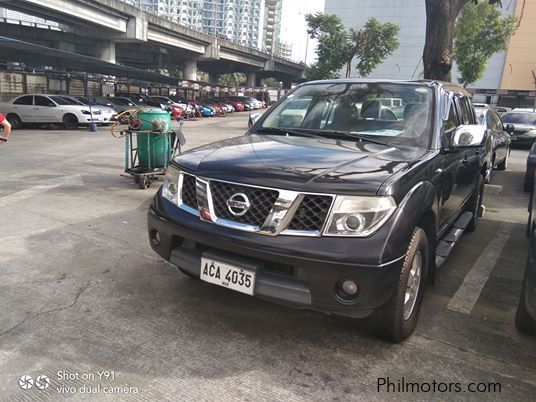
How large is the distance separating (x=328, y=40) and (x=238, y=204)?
1968 inches

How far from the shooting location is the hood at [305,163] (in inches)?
105

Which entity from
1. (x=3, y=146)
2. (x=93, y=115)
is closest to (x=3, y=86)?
(x=93, y=115)

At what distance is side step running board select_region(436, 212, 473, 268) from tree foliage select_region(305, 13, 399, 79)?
45.4 meters

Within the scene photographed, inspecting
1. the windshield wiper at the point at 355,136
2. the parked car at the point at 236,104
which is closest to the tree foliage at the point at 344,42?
the parked car at the point at 236,104

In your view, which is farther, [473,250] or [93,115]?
[93,115]

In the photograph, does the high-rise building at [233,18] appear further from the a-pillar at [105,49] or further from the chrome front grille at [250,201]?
the chrome front grille at [250,201]

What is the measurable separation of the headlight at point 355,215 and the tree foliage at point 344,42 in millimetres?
47795

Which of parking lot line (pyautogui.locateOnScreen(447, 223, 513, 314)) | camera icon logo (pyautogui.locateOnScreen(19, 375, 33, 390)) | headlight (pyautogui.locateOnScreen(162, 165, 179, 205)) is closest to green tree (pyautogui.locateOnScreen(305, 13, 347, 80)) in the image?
parking lot line (pyautogui.locateOnScreen(447, 223, 513, 314))

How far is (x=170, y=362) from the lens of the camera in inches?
108

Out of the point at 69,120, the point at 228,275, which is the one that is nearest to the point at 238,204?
the point at 228,275

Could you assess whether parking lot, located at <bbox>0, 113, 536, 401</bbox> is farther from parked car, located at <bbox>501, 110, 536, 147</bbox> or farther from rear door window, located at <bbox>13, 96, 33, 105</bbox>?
rear door window, located at <bbox>13, 96, 33, 105</bbox>

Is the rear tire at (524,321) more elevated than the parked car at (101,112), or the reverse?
the parked car at (101,112)

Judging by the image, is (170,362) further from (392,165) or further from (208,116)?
(208,116)

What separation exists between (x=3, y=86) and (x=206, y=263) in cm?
3214
